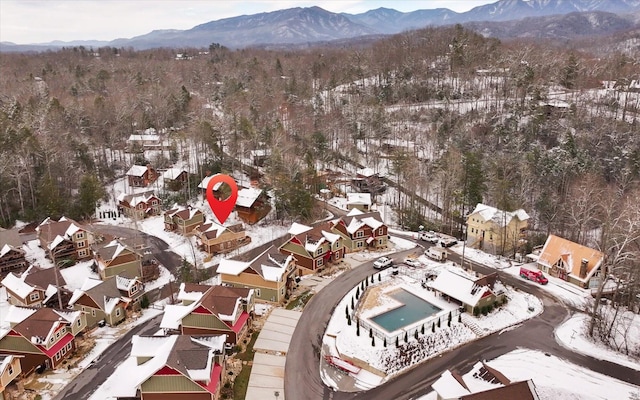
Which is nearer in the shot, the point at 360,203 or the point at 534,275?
the point at 534,275

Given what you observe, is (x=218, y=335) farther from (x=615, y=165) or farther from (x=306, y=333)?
(x=615, y=165)

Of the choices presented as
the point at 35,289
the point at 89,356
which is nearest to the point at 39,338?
the point at 89,356

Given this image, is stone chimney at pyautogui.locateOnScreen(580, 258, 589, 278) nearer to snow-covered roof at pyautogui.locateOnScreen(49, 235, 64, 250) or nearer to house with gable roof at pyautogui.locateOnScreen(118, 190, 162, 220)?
house with gable roof at pyautogui.locateOnScreen(118, 190, 162, 220)

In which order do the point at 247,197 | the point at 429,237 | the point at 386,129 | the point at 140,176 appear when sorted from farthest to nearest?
1. the point at 386,129
2. the point at 140,176
3. the point at 247,197
4. the point at 429,237

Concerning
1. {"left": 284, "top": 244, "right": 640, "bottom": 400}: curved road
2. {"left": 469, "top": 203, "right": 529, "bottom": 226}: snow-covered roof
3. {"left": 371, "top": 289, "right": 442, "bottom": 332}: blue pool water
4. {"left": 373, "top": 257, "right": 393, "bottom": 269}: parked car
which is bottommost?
{"left": 284, "top": 244, "right": 640, "bottom": 400}: curved road

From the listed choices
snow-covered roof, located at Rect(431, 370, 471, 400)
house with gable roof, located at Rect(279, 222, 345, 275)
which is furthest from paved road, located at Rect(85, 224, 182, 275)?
snow-covered roof, located at Rect(431, 370, 471, 400)

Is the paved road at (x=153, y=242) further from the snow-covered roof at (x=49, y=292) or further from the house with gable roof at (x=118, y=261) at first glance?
the snow-covered roof at (x=49, y=292)

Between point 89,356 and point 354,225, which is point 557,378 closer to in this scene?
point 354,225
